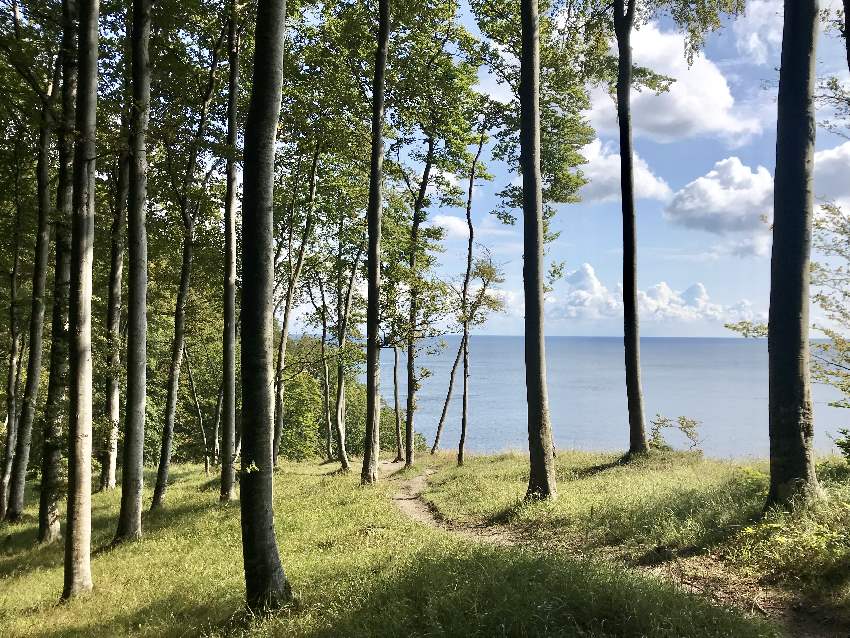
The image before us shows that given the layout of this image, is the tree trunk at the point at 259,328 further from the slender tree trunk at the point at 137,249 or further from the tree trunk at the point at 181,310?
the tree trunk at the point at 181,310

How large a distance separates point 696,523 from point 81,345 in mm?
10210

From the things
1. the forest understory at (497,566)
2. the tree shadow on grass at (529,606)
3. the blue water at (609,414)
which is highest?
the tree shadow on grass at (529,606)

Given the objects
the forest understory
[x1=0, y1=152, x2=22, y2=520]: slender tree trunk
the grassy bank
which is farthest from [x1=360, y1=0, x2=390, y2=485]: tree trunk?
[x1=0, y1=152, x2=22, y2=520]: slender tree trunk

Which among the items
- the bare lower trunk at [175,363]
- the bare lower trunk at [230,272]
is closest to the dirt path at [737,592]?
the bare lower trunk at [230,272]

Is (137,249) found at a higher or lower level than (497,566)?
higher

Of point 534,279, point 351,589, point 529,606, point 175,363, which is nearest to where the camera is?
point 529,606

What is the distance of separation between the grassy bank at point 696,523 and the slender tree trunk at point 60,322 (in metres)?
8.62

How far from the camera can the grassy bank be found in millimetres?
6180

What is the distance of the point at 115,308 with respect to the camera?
1412cm

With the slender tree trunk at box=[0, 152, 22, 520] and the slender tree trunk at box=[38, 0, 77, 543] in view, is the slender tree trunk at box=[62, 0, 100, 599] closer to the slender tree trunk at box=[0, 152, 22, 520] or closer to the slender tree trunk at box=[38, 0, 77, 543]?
the slender tree trunk at box=[38, 0, 77, 543]

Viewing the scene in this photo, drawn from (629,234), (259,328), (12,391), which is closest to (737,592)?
(259,328)

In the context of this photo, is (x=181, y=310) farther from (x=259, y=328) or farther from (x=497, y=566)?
(x=497, y=566)

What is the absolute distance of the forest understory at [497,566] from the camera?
15.5 ft

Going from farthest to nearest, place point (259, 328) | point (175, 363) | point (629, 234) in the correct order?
point (629, 234)
point (175, 363)
point (259, 328)
